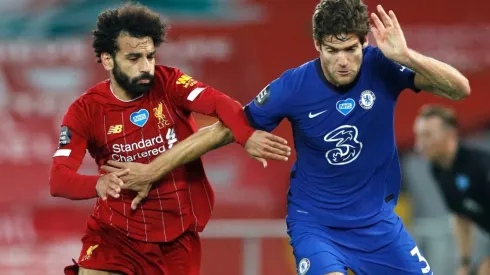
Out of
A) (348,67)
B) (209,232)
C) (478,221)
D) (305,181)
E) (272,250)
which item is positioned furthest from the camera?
(272,250)

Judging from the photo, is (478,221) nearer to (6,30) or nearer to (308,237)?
(308,237)

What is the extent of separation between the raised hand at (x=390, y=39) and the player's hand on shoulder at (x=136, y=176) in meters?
1.46

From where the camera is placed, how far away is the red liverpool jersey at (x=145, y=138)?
6.22 m

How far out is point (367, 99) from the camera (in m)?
5.93

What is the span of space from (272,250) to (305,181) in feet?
18.2

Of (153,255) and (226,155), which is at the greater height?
(226,155)

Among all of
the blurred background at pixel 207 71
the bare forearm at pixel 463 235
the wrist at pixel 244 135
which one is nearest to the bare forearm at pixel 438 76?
the wrist at pixel 244 135

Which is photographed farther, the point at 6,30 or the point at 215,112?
the point at 6,30

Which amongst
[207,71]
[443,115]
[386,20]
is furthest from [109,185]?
[207,71]

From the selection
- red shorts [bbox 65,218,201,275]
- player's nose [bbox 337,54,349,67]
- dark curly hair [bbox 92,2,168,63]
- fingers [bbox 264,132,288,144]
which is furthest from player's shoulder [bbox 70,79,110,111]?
player's nose [bbox 337,54,349,67]

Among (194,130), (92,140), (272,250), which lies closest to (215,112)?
(194,130)

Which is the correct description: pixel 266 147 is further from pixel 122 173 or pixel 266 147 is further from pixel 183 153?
pixel 122 173

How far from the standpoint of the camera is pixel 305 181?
6.19 metres

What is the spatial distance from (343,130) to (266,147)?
1.38 ft
